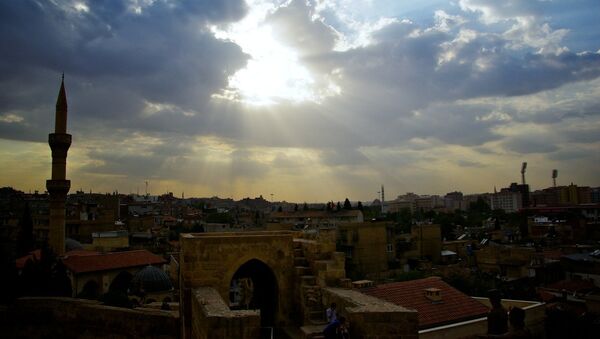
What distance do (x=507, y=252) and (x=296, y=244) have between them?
38.6m

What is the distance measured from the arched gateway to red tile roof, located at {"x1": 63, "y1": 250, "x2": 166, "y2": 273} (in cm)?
2886

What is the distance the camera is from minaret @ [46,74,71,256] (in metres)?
34.1

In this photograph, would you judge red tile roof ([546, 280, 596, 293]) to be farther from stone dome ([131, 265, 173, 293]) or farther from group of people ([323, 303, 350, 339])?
group of people ([323, 303, 350, 339])

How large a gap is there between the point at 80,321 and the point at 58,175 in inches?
1054

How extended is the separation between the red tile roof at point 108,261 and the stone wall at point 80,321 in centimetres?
2372

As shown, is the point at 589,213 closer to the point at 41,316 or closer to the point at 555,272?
the point at 555,272

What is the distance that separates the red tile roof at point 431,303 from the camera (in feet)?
50.8

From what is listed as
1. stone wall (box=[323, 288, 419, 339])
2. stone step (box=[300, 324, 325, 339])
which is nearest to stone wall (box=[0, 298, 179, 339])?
stone step (box=[300, 324, 325, 339])

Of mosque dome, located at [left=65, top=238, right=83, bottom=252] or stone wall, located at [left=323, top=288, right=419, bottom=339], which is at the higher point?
stone wall, located at [left=323, top=288, right=419, bottom=339]

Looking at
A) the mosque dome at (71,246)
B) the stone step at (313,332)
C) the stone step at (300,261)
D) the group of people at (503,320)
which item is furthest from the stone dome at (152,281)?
the group of people at (503,320)

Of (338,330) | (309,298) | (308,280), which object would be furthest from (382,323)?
(308,280)

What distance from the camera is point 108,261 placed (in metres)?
37.0

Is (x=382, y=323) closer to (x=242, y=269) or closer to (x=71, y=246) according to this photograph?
(x=242, y=269)

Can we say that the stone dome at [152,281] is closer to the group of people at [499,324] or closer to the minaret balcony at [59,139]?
the minaret balcony at [59,139]
